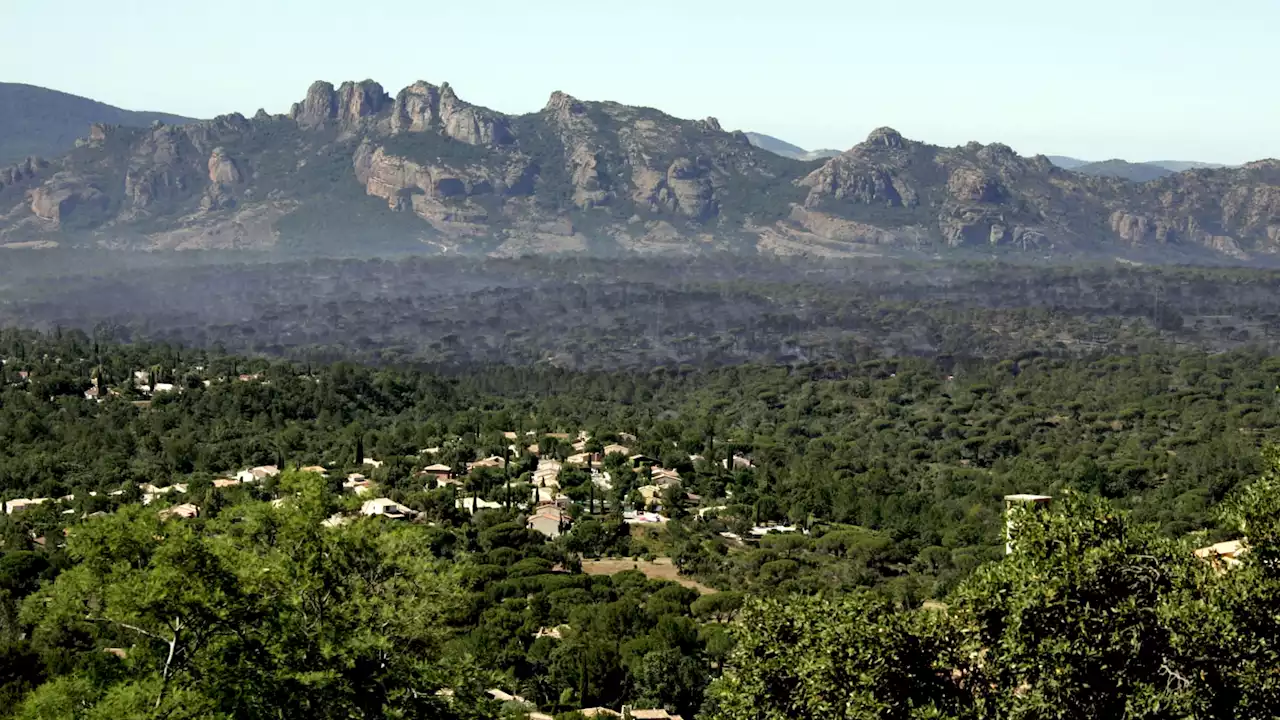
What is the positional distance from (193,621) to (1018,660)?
480 inches

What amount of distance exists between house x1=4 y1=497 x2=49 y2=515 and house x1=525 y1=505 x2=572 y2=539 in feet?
80.3

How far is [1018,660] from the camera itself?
66.7 feet

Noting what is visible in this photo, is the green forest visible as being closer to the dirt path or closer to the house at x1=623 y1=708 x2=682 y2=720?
→ the dirt path

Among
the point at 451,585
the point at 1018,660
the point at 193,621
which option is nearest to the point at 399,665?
the point at 451,585

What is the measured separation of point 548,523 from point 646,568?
8095 mm

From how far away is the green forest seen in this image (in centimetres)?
2058

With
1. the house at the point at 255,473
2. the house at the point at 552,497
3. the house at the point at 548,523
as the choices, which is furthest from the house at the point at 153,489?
the house at the point at 552,497

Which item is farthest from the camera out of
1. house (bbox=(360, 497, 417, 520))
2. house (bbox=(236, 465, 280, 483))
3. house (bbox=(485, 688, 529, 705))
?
house (bbox=(236, 465, 280, 483))

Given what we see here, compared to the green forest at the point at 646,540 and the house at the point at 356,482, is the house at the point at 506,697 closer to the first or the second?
the green forest at the point at 646,540

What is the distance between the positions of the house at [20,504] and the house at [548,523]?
24463 millimetres

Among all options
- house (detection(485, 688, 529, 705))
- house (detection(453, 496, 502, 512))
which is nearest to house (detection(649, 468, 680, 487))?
house (detection(453, 496, 502, 512))

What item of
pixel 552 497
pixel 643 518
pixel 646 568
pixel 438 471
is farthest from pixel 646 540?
pixel 438 471

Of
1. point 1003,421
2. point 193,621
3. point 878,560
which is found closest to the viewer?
point 193,621

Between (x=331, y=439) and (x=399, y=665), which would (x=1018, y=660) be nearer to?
(x=399, y=665)
